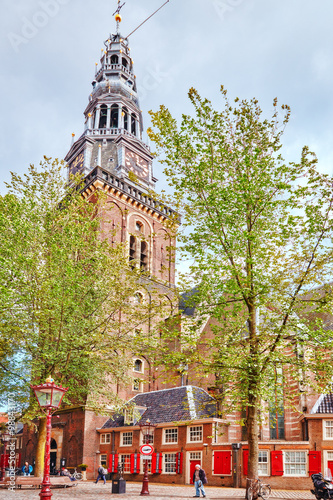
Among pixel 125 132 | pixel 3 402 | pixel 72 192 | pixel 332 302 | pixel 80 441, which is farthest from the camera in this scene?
pixel 125 132

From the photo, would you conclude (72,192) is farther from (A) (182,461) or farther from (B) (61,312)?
(A) (182,461)

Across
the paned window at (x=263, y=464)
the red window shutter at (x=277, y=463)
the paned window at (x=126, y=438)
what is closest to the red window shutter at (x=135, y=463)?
the paned window at (x=126, y=438)

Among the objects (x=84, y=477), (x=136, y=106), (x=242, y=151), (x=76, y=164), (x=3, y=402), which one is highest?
(x=136, y=106)

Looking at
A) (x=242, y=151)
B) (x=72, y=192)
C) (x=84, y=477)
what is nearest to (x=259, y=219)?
(x=242, y=151)

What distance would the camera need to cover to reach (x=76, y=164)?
51.1 meters

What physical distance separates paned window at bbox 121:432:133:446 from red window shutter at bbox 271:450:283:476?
11.3 m

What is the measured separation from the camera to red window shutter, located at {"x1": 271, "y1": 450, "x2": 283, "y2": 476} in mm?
23531

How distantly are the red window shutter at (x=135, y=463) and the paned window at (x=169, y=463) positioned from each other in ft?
7.92

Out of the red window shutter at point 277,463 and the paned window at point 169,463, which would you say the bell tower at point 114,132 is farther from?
the red window shutter at point 277,463

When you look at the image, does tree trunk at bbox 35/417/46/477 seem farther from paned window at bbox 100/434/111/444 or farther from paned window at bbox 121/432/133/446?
paned window at bbox 100/434/111/444

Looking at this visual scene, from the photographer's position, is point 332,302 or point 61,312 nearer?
point 332,302

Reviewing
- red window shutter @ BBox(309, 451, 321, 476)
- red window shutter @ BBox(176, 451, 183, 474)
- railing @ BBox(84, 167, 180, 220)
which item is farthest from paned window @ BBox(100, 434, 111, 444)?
railing @ BBox(84, 167, 180, 220)

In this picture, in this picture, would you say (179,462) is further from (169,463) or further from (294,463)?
(294,463)

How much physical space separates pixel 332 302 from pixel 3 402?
15903mm
